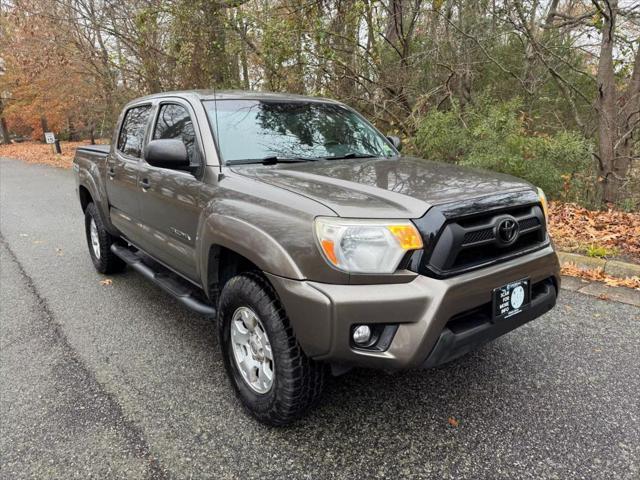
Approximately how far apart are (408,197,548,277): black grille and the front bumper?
64mm

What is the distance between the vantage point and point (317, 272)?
2061 mm

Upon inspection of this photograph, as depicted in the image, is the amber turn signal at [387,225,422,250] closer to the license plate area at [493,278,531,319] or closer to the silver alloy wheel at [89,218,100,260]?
the license plate area at [493,278,531,319]

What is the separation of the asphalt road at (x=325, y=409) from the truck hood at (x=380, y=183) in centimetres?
118

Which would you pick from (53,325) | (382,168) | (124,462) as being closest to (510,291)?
(382,168)

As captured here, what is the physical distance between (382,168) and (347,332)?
1.23m

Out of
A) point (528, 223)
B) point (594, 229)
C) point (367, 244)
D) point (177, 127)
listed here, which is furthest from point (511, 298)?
point (594, 229)

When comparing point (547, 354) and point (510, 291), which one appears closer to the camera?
point (510, 291)

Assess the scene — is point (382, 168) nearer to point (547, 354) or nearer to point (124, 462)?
point (547, 354)

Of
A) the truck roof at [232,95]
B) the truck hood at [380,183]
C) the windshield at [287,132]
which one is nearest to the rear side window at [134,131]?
the truck roof at [232,95]

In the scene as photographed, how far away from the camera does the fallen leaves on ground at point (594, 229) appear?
196 inches

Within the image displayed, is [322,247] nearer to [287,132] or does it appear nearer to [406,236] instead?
[406,236]

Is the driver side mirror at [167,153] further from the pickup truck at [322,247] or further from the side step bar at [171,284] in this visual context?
the side step bar at [171,284]

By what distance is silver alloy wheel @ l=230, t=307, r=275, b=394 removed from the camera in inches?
97.3

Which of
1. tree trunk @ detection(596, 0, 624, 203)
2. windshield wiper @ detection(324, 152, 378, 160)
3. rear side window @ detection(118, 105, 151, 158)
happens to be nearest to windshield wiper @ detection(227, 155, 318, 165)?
windshield wiper @ detection(324, 152, 378, 160)
